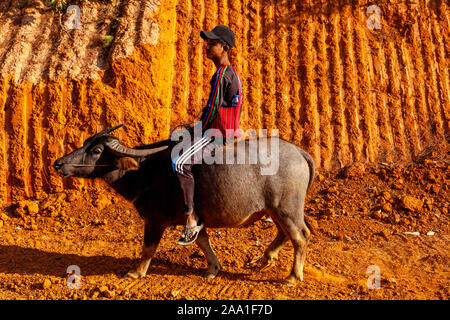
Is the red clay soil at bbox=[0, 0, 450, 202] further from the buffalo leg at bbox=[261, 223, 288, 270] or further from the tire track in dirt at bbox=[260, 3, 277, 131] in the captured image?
the buffalo leg at bbox=[261, 223, 288, 270]

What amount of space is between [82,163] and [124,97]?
354 centimetres

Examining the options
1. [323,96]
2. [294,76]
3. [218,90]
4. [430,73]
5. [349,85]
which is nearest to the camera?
[218,90]

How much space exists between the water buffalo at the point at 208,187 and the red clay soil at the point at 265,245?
1.29 ft

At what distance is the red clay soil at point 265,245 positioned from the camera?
16.0 ft

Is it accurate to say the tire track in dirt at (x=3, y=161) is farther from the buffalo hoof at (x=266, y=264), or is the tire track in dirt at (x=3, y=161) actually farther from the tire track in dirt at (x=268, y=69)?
the buffalo hoof at (x=266, y=264)

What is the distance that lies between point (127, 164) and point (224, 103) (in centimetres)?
142

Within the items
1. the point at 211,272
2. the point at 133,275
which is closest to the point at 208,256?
the point at 211,272

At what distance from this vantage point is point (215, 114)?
4.76 meters

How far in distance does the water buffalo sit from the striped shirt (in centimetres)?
29

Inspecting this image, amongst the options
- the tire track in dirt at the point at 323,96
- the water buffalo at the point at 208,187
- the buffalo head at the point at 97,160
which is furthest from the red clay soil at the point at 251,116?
the buffalo head at the point at 97,160

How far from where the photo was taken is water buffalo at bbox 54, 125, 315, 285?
481 centimetres

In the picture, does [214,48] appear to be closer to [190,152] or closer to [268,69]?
[190,152]
